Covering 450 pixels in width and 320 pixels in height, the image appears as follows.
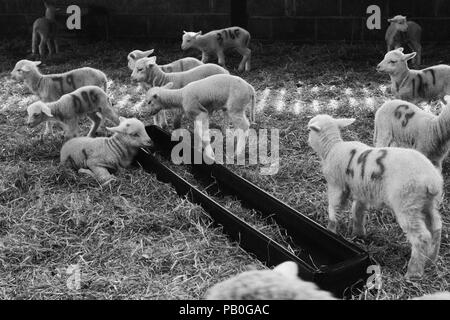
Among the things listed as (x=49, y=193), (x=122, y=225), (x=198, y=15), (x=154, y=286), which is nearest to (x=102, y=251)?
(x=122, y=225)

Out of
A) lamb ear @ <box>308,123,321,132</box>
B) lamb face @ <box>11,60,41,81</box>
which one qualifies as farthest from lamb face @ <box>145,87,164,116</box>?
lamb ear @ <box>308,123,321,132</box>

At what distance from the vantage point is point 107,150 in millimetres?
5250

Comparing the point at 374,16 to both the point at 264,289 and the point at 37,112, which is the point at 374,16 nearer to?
the point at 37,112

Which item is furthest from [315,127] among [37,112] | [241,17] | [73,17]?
[73,17]

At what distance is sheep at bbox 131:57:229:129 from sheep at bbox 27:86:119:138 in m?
0.76

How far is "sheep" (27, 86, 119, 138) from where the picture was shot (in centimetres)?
562

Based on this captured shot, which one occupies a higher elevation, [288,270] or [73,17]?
[73,17]

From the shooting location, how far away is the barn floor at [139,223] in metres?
3.53

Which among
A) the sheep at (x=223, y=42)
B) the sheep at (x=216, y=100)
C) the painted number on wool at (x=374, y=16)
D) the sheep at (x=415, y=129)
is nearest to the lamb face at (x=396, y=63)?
the sheep at (x=415, y=129)

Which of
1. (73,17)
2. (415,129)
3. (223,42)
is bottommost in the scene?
(415,129)

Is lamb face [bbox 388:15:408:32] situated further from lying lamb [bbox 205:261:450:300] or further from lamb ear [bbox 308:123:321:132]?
lying lamb [bbox 205:261:450:300]

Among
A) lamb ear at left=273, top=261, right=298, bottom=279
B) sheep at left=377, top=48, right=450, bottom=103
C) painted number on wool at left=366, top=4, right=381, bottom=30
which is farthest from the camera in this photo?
painted number on wool at left=366, top=4, right=381, bottom=30

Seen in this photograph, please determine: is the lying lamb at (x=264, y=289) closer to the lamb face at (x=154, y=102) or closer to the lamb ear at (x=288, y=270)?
the lamb ear at (x=288, y=270)

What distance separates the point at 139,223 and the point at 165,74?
9.10ft
